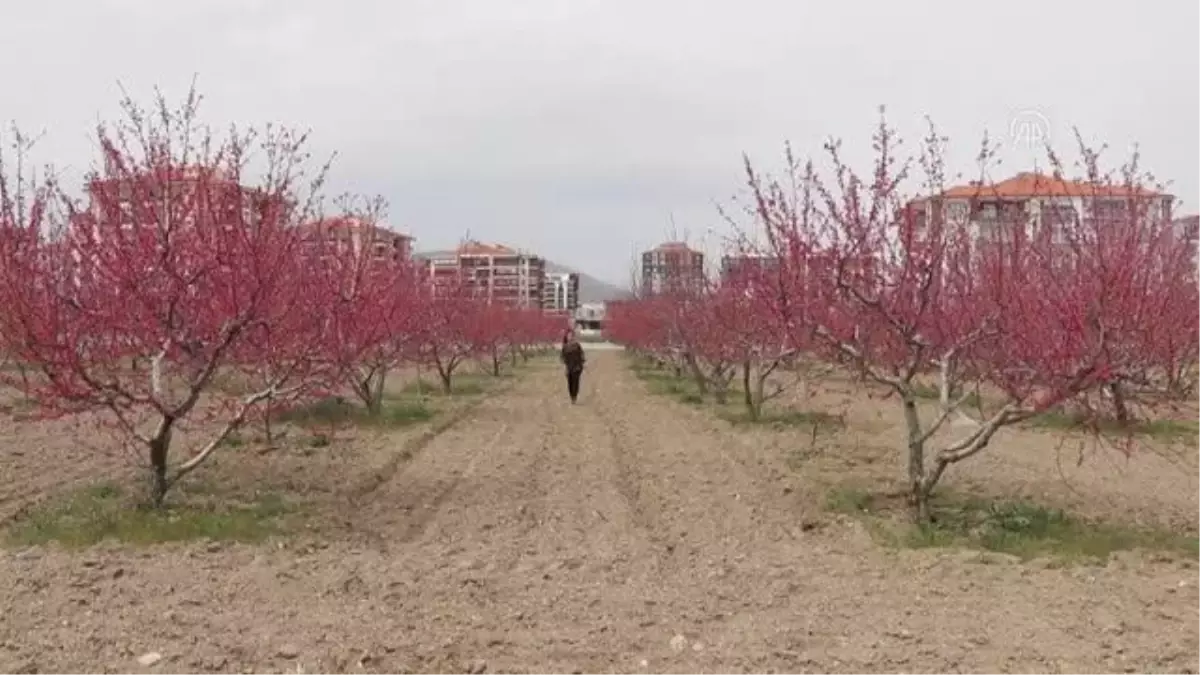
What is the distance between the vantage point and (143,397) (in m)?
7.14

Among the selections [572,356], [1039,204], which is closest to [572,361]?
[572,356]

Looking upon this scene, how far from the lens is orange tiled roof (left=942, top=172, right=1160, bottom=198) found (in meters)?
8.91

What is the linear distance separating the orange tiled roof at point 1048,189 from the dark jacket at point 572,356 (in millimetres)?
9265

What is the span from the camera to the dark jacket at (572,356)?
1927 cm

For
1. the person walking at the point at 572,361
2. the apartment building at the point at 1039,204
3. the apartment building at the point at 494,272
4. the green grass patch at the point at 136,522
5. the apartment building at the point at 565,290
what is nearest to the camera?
the green grass patch at the point at 136,522

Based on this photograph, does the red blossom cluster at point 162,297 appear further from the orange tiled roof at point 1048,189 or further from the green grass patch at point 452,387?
the green grass patch at point 452,387

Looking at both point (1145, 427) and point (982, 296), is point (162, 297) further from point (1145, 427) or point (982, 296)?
point (1145, 427)

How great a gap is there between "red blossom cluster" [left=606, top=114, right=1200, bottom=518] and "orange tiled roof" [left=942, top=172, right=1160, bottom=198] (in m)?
0.03

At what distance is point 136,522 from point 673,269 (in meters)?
16.7

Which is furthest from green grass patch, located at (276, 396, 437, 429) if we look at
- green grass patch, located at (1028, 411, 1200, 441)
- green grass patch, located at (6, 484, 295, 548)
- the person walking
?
green grass patch, located at (1028, 411, 1200, 441)

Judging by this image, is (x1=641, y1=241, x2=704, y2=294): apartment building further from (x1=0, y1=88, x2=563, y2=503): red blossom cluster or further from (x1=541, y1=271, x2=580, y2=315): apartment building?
(x1=541, y1=271, x2=580, y2=315): apartment building

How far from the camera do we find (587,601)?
5.47 metres

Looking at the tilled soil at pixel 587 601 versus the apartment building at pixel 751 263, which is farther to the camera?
the apartment building at pixel 751 263

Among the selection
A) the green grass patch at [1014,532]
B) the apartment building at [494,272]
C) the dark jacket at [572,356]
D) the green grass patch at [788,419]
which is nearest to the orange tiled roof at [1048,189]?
the green grass patch at [1014,532]
